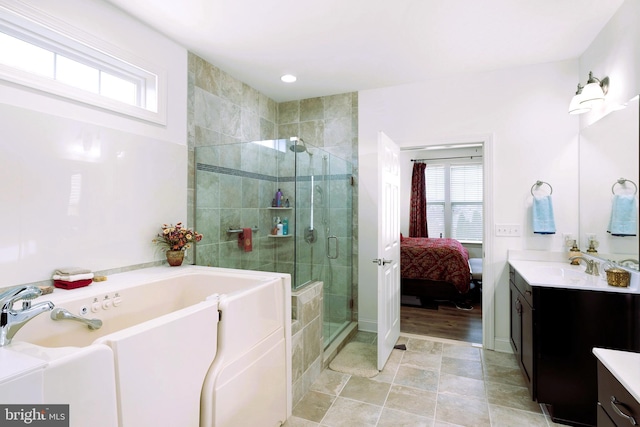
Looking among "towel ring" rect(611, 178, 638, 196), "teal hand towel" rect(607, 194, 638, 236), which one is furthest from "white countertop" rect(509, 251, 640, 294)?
"towel ring" rect(611, 178, 638, 196)

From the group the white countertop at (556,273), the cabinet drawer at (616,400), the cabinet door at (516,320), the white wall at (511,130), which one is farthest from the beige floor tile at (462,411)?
the cabinet drawer at (616,400)

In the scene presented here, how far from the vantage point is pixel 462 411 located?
83.8 inches

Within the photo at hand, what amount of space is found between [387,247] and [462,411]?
1275 mm

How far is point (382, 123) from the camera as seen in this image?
11.5 ft

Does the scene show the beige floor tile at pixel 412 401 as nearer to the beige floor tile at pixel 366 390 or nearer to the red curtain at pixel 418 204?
the beige floor tile at pixel 366 390

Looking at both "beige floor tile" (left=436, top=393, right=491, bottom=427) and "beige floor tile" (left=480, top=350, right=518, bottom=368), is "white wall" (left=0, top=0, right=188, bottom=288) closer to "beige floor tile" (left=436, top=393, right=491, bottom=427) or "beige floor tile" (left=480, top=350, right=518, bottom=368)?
"beige floor tile" (left=436, top=393, right=491, bottom=427)

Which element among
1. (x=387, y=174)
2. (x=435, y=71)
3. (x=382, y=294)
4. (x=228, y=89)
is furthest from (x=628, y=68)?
(x=228, y=89)

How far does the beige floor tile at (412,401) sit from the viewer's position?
214 cm

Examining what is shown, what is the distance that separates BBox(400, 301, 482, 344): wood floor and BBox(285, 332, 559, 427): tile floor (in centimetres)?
42

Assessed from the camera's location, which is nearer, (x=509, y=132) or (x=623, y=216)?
(x=623, y=216)

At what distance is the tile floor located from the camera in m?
2.04

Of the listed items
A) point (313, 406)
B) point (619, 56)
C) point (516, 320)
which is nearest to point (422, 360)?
point (516, 320)

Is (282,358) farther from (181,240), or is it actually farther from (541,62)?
(541,62)

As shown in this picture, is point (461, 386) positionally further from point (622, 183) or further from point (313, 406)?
point (622, 183)
